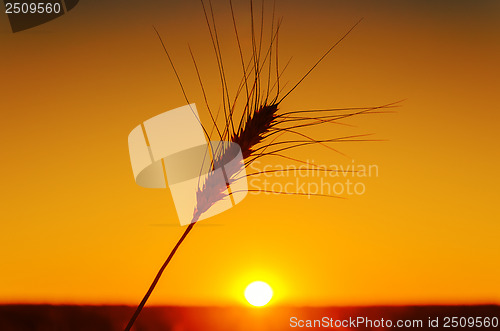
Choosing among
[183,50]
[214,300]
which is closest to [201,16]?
[183,50]

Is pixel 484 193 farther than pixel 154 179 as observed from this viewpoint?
Yes

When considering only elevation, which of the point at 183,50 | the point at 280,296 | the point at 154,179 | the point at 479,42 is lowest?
the point at 280,296

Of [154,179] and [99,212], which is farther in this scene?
[99,212]

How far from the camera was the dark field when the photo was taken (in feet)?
2.97

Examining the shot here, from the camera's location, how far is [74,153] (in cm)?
90

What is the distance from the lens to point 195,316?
932 millimetres

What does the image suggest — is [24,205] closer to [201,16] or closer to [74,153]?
[74,153]

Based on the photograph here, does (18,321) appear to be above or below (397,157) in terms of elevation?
below

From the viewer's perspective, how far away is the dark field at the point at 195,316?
904 millimetres

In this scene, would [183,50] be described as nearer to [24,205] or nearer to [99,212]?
[99,212]

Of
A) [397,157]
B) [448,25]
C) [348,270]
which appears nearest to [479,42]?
[448,25]

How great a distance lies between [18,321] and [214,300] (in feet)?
1.60

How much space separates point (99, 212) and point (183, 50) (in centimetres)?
44

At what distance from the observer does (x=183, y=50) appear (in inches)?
34.5
